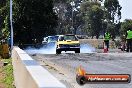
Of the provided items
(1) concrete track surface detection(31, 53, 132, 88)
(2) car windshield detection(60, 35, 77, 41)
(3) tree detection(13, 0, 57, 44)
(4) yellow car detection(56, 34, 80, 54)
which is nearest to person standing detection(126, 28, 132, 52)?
(2) car windshield detection(60, 35, 77, 41)

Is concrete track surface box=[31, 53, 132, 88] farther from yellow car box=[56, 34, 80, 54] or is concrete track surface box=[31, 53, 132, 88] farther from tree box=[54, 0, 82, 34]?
tree box=[54, 0, 82, 34]

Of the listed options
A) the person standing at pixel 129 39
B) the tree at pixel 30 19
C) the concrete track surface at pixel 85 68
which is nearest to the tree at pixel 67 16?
the tree at pixel 30 19

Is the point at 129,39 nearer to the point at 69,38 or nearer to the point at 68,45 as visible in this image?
the point at 69,38

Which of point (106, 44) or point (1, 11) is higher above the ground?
point (1, 11)

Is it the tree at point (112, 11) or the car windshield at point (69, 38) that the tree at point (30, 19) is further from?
the tree at point (112, 11)

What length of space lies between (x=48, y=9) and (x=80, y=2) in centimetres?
8354

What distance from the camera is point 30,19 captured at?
5228 centimetres

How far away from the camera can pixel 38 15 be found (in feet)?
172

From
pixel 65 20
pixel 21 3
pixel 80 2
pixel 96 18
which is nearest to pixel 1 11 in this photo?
pixel 21 3

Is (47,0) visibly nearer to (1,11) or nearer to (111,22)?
(1,11)

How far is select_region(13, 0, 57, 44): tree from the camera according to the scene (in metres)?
52.2

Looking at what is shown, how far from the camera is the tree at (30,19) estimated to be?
52250mm

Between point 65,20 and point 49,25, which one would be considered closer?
point 49,25

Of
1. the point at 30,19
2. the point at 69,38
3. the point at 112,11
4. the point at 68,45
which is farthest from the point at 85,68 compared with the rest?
the point at 112,11
